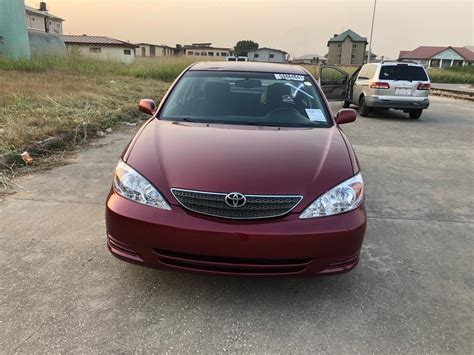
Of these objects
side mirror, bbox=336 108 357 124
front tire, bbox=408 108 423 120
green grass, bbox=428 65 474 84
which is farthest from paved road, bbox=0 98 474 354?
green grass, bbox=428 65 474 84

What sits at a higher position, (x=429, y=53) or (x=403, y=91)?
→ (x=429, y=53)

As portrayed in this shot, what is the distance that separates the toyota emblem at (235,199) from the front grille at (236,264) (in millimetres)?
327

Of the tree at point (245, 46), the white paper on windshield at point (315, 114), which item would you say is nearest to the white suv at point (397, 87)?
the white paper on windshield at point (315, 114)

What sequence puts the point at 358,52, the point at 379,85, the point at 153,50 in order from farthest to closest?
1. the point at 358,52
2. the point at 153,50
3. the point at 379,85

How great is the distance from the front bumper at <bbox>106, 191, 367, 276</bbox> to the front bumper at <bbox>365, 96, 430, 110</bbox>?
10288 millimetres

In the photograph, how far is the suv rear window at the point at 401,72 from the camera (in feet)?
39.6

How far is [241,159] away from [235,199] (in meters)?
0.42

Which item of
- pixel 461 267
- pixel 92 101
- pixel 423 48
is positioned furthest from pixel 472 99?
pixel 423 48

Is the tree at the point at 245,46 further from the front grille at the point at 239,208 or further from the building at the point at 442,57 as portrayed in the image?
the front grille at the point at 239,208

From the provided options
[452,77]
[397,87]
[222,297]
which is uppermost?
[397,87]

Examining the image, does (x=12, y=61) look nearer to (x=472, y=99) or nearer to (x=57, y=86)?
(x=57, y=86)

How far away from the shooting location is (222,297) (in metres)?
2.86

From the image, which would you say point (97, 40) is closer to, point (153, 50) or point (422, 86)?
point (153, 50)

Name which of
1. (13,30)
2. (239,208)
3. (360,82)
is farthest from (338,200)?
(13,30)
